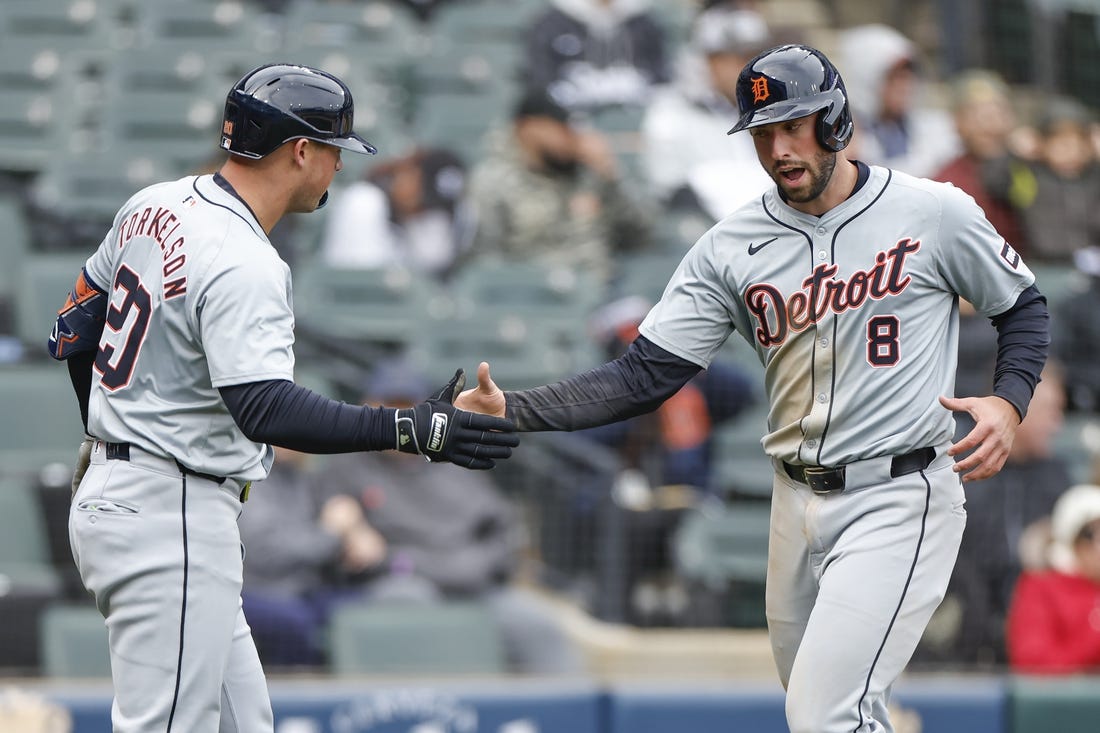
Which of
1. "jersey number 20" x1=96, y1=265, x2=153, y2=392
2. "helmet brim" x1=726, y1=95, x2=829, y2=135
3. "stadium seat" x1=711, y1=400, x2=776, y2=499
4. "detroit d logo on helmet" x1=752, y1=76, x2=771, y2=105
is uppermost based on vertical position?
"detroit d logo on helmet" x1=752, y1=76, x2=771, y2=105

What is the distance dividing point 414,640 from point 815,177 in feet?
10.8

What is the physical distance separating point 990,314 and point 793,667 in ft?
3.25

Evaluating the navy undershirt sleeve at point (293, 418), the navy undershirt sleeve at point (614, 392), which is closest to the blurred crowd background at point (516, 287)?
the navy undershirt sleeve at point (614, 392)

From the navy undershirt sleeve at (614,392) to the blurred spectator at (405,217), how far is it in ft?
13.8

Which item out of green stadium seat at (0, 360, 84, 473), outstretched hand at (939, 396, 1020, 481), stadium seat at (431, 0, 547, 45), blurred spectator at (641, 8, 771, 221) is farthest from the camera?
stadium seat at (431, 0, 547, 45)

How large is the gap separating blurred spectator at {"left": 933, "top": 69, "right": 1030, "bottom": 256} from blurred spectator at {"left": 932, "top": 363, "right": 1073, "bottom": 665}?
1892mm

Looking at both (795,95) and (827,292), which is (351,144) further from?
(827,292)

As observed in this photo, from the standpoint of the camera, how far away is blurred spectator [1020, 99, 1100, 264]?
918 centimetres

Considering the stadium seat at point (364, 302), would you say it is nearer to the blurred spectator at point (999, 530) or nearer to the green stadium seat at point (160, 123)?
the green stadium seat at point (160, 123)

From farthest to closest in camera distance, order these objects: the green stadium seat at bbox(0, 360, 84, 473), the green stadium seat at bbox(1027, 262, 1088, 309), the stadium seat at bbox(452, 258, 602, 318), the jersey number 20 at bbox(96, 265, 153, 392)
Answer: the green stadium seat at bbox(1027, 262, 1088, 309)
the stadium seat at bbox(452, 258, 602, 318)
the green stadium seat at bbox(0, 360, 84, 473)
the jersey number 20 at bbox(96, 265, 153, 392)

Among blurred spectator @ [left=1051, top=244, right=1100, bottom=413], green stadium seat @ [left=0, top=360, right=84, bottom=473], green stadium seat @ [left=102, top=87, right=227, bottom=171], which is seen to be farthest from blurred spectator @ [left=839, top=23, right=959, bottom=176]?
green stadium seat @ [left=0, top=360, right=84, bottom=473]

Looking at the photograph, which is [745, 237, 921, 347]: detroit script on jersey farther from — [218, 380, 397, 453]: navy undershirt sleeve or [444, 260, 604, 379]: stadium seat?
[444, 260, 604, 379]: stadium seat

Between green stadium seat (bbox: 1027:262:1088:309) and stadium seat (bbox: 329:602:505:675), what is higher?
Result: green stadium seat (bbox: 1027:262:1088:309)

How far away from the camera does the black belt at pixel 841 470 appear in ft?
12.6
